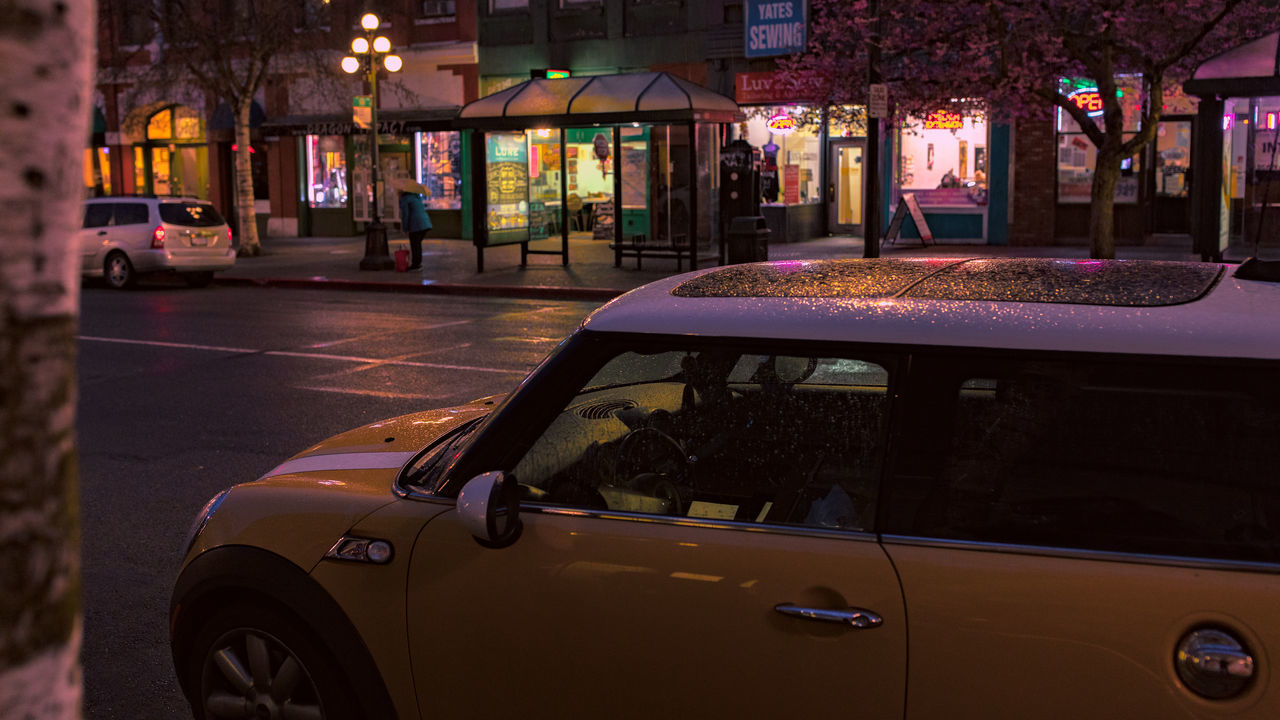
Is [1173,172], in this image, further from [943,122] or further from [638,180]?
[638,180]

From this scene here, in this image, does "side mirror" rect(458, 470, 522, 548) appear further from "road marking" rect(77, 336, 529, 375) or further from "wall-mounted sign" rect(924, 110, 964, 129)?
"wall-mounted sign" rect(924, 110, 964, 129)

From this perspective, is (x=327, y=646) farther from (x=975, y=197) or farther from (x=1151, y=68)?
(x=975, y=197)

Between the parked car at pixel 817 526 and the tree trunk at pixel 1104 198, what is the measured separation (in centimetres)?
1623

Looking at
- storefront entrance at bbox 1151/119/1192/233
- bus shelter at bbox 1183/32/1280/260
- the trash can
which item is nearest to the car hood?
bus shelter at bbox 1183/32/1280/260

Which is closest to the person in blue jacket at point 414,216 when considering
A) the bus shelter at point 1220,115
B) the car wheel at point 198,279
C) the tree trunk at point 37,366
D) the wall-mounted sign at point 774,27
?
the car wheel at point 198,279

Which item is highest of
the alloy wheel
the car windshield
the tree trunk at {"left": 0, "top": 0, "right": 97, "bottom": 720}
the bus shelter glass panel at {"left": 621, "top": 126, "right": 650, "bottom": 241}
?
the bus shelter glass panel at {"left": 621, "top": 126, "right": 650, "bottom": 241}

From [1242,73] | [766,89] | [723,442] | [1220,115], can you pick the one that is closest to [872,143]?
[1220,115]

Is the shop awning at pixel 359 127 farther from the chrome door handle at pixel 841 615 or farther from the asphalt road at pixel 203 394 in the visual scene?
the chrome door handle at pixel 841 615

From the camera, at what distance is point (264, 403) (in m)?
10.5

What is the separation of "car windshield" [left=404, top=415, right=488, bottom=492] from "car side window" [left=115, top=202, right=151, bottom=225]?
2049 centimetres

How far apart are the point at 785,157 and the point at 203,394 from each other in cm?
2054

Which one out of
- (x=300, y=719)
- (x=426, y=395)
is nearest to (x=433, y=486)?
(x=300, y=719)

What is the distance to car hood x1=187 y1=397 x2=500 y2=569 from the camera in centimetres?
354

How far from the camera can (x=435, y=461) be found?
146 inches
